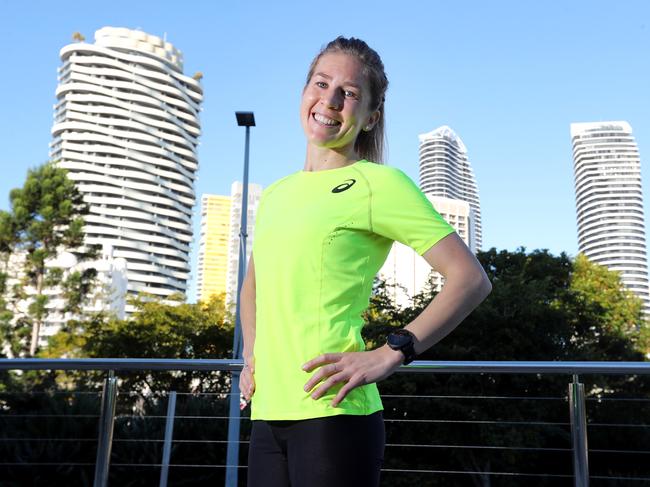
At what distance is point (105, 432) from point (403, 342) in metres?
1.93

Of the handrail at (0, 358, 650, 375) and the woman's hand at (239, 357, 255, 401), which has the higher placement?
the handrail at (0, 358, 650, 375)

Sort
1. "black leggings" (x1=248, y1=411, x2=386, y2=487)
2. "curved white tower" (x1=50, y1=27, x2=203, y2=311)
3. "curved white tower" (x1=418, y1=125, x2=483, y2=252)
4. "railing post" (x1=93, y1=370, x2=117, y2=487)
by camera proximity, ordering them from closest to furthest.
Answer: "black leggings" (x1=248, y1=411, x2=386, y2=487) → "railing post" (x1=93, y1=370, x2=117, y2=487) → "curved white tower" (x1=50, y1=27, x2=203, y2=311) → "curved white tower" (x1=418, y1=125, x2=483, y2=252)

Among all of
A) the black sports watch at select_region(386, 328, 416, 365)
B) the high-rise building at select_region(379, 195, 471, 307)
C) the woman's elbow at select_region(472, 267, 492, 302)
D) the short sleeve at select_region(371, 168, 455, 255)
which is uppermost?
the high-rise building at select_region(379, 195, 471, 307)

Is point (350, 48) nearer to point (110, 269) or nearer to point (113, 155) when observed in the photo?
point (110, 269)

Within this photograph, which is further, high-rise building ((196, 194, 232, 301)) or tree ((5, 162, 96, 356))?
high-rise building ((196, 194, 232, 301))

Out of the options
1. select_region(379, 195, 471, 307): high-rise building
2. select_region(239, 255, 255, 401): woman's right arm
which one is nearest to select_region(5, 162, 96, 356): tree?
select_region(379, 195, 471, 307): high-rise building

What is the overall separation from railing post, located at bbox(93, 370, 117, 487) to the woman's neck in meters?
1.72

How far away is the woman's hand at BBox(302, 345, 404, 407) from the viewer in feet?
3.30

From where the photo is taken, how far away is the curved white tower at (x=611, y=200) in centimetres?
8438

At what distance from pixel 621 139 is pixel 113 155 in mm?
69083

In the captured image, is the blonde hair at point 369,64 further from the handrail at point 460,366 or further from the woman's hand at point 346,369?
the handrail at point 460,366

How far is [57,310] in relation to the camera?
27.3 m

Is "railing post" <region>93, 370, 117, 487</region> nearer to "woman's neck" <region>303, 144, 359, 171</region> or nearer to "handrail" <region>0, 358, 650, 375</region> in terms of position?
"handrail" <region>0, 358, 650, 375</region>

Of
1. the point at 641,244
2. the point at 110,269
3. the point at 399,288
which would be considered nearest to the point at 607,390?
the point at 399,288
